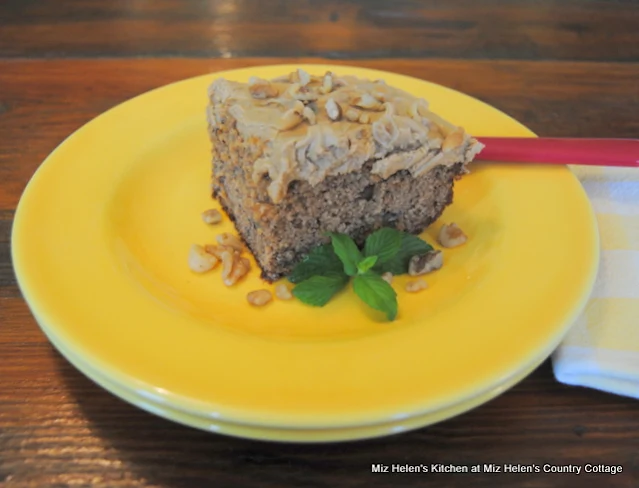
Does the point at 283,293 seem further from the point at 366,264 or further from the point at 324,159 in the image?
the point at 324,159

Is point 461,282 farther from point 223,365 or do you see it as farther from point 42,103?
point 42,103

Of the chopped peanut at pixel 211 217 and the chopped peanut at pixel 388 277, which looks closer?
the chopped peanut at pixel 388 277

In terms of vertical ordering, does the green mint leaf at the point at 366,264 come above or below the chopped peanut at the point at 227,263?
above

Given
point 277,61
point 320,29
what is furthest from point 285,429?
point 320,29

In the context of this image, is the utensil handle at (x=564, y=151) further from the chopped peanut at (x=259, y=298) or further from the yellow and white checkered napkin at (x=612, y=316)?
the chopped peanut at (x=259, y=298)

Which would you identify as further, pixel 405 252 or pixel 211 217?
pixel 211 217

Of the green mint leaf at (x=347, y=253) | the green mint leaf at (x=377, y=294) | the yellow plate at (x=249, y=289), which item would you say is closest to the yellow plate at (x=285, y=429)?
the yellow plate at (x=249, y=289)
